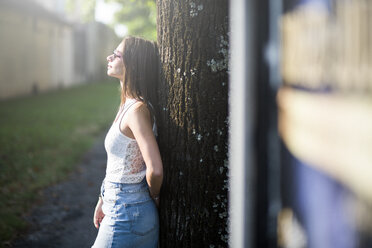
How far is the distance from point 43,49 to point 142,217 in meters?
22.3

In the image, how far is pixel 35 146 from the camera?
8.52 meters

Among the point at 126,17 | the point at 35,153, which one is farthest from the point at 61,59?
the point at 35,153

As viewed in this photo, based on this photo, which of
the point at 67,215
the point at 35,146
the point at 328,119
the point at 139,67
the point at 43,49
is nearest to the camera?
the point at 328,119

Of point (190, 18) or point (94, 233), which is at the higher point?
point (190, 18)

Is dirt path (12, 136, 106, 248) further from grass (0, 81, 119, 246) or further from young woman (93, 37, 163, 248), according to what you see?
young woman (93, 37, 163, 248)

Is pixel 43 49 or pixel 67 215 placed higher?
pixel 43 49

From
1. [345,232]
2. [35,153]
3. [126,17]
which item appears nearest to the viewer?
[345,232]

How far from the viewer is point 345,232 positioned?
1.31m

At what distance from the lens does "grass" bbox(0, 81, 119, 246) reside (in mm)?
5387

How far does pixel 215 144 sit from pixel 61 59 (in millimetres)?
26074

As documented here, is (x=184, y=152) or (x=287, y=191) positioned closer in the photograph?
(x=287, y=191)

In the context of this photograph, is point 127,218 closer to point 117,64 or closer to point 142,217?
point 142,217

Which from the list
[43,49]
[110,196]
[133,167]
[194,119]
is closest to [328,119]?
[194,119]

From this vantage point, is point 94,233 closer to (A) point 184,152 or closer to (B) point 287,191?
(A) point 184,152
